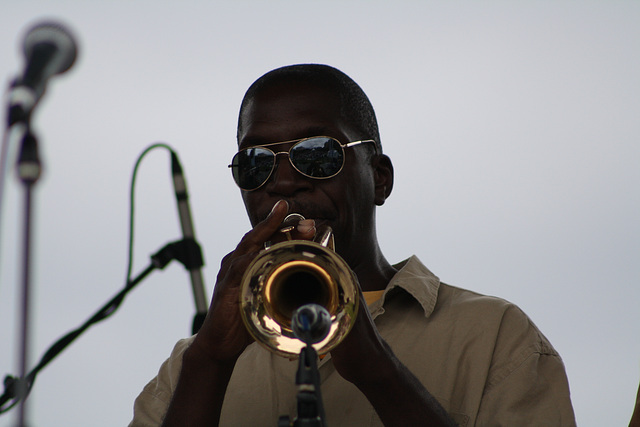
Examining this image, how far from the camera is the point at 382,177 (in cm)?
408

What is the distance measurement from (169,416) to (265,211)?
1052 millimetres

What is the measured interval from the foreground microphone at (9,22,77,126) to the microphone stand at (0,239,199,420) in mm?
428

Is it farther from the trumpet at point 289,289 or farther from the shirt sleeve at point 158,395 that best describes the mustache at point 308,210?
the shirt sleeve at point 158,395

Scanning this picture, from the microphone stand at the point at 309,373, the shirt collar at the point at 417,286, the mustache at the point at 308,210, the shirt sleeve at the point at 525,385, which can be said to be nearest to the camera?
the microphone stand at the point at 309,373

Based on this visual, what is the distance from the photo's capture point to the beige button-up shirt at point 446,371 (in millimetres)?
3061

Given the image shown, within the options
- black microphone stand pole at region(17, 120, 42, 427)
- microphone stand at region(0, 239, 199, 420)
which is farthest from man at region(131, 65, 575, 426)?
black microphone stand pole at region(17, 120, 42, 427)

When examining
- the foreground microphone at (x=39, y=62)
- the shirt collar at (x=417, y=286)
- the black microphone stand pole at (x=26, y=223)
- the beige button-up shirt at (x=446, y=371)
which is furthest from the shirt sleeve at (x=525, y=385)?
the foreground microphone at (x=39, y=62)

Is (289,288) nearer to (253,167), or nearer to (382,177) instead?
(253,167)

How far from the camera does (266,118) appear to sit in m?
3.77

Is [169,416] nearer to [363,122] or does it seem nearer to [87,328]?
[87,328]

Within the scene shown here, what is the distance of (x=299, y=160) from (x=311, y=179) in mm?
102

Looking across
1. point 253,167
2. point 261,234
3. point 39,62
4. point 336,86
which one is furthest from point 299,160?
point 39,62

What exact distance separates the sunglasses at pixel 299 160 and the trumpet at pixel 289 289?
0.73m

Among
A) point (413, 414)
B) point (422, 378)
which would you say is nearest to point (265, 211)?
point (422, 378)
